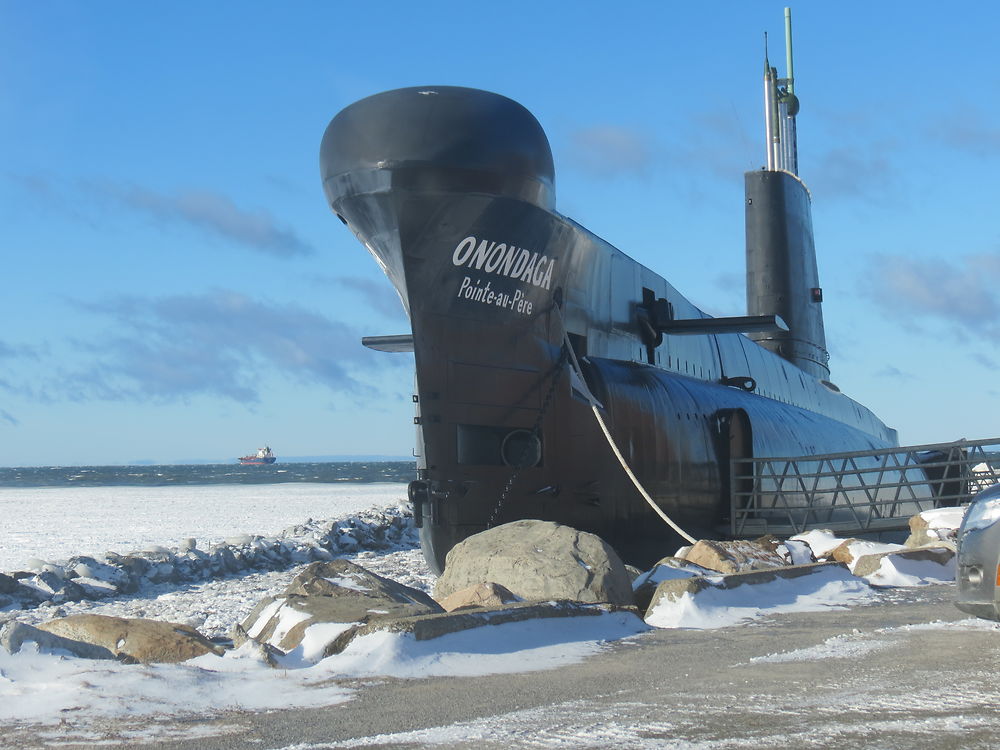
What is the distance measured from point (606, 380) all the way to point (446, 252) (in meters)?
2.79

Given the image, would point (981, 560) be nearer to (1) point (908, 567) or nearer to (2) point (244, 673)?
(2) point (244, 673)

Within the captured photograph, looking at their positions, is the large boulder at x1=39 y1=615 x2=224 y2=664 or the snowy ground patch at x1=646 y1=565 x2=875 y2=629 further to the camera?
the snowy ground patch at x1=646 y1=565 x2=875 y2=629

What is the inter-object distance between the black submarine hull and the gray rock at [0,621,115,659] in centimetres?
611

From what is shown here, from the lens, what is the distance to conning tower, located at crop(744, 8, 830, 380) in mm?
23078

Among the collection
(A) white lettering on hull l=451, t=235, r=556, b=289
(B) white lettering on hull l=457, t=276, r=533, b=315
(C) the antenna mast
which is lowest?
(B) white lettering on hull l=457, t=276, r=533, b=315

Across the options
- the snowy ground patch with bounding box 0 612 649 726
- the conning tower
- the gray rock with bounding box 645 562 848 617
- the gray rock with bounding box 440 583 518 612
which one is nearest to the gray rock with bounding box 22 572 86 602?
the gray rock with bounding box 440 583 518 612

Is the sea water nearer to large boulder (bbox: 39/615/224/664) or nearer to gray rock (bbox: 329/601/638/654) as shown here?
large boulder (bbox: 39/615/224/664)

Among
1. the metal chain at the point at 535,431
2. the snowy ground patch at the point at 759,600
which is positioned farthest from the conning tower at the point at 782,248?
the snowy ground patch at the point at 759,600

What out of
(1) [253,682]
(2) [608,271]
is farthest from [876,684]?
(2) [608,271]

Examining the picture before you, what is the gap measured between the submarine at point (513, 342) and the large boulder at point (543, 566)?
108 inches

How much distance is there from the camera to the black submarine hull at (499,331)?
36.3 ft

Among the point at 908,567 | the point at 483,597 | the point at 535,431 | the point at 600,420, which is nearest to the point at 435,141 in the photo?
the point at 535,431

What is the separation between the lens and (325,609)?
6.26m

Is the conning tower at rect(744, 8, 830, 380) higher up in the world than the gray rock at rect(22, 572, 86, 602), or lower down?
higher up
